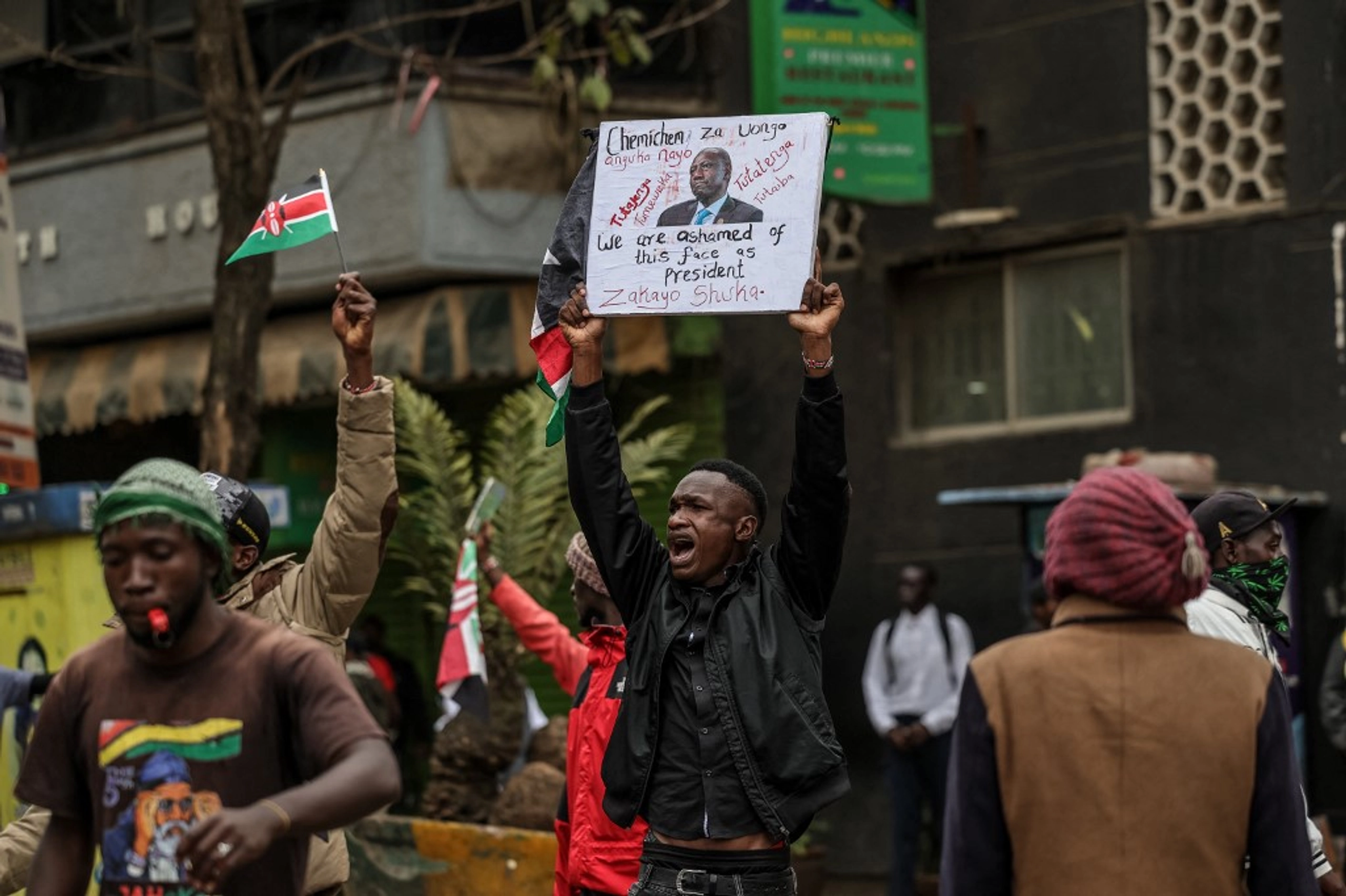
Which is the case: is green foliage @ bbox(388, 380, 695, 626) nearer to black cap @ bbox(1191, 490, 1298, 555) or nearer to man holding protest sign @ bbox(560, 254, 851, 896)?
black cap @ bbox(1191, 490, 1298, 555)

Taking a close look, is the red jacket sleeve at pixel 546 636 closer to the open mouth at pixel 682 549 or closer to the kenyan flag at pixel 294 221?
the kenyan flag at pixel 294 221

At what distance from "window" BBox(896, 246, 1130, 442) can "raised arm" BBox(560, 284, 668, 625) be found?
831 centimetres

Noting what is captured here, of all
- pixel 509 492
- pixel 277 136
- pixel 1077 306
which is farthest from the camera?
pixel 1077 306

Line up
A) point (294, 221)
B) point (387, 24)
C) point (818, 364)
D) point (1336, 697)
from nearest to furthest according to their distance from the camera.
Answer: point (818, 364)
point (294, 221)
point (1336, 697)
point (387, 24)

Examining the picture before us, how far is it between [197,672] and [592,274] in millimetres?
2453

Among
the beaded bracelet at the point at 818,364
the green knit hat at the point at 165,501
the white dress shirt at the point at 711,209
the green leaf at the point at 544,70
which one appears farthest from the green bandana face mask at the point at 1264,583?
the green leaf at the point at 544,70

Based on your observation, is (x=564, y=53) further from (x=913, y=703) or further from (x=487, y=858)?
(x=487, y=858)

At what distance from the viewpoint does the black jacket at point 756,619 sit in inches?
234

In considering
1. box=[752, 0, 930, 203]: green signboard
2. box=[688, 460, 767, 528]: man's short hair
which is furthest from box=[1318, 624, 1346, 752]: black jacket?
box=[688, 460, 767, 528]: man's short hair

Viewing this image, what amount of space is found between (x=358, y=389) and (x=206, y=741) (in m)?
2.01

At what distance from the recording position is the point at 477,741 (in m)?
12.0

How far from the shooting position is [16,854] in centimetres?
603

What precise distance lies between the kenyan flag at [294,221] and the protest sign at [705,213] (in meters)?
0.96

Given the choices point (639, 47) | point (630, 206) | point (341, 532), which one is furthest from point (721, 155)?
point (639, 47)
